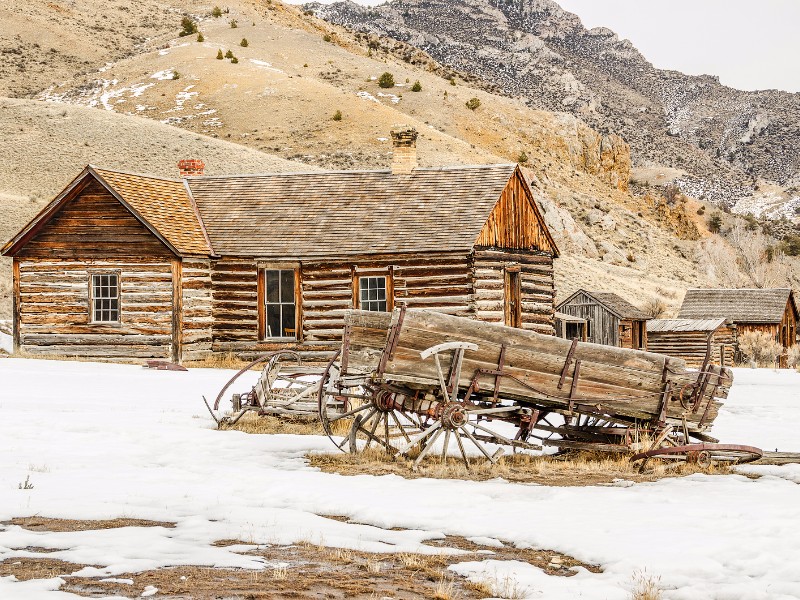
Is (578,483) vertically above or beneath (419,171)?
beneath

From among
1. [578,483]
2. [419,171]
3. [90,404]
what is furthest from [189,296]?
[578,483]

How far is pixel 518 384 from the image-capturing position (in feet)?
34.0

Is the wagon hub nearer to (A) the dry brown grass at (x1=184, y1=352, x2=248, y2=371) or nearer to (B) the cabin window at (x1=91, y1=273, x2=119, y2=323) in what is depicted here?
(A) the dry brown grass at (x1=184, y1=352, x2=248, y2=371)

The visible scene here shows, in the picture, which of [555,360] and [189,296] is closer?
[555,360]

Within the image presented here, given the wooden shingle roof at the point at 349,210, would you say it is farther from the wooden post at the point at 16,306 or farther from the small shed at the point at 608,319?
the small shed at the point at 608,319

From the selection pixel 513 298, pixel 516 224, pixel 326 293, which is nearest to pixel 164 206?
pixel 326 293

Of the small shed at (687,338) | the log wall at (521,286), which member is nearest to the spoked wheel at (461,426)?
the log wall at (521,286)

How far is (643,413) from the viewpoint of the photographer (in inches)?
425

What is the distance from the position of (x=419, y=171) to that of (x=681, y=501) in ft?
63.1

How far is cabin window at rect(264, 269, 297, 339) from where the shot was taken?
25.2m

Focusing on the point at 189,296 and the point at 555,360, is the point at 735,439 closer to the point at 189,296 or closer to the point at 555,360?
the point at 555,360

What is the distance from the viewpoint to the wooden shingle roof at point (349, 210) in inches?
962

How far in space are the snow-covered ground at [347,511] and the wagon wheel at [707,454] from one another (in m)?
0.26

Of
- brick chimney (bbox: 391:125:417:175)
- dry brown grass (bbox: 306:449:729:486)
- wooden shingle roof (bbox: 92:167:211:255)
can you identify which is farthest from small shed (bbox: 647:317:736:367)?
dry brown grass (bbox: 306:449:729:486)
